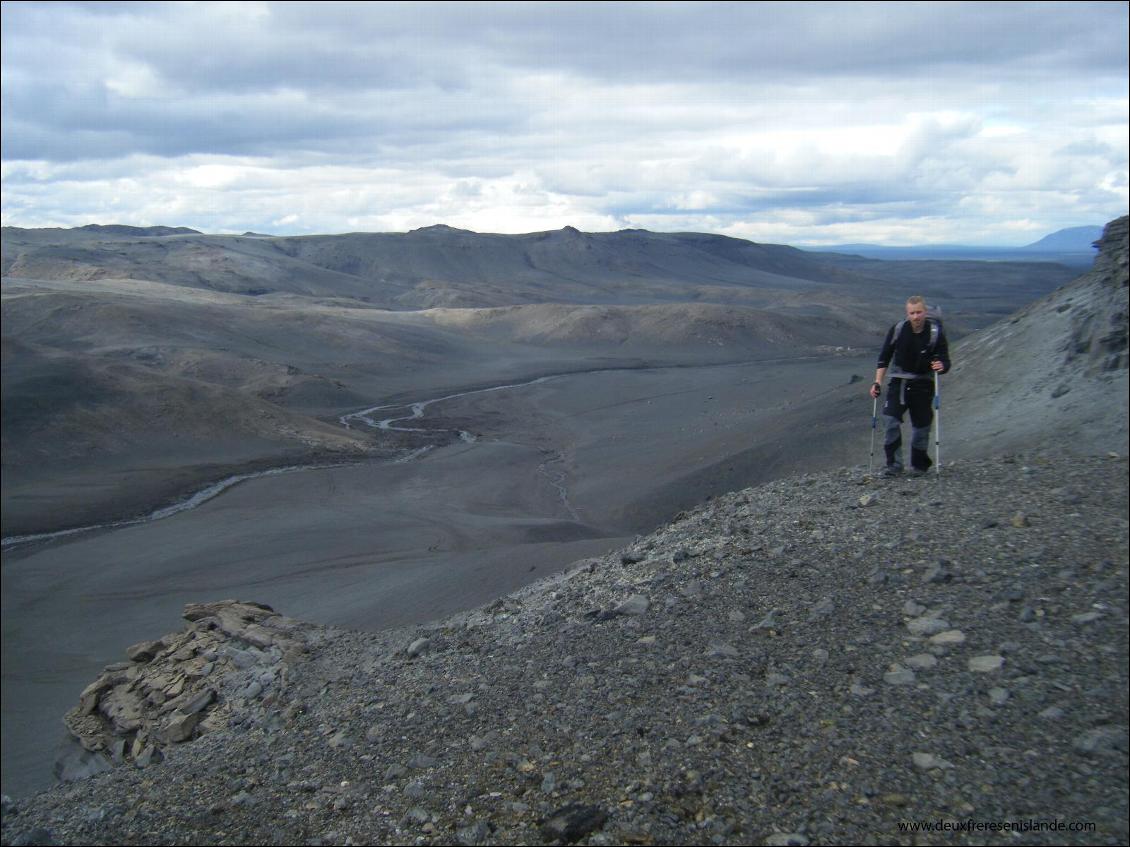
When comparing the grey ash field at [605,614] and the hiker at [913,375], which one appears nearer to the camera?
the grey ash field at [605,614]

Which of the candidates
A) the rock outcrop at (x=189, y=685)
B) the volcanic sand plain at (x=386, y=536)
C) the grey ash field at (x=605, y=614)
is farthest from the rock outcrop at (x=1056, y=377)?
the rock outcrop at (x=189, y=685)

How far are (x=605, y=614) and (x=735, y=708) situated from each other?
1.85 meters

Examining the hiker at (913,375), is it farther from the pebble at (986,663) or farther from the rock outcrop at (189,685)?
the rock outcrop at (189,685)

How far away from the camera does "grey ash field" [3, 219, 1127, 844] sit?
4.22 meters

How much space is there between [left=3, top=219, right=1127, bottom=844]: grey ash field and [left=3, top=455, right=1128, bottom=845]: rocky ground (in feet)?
0.07

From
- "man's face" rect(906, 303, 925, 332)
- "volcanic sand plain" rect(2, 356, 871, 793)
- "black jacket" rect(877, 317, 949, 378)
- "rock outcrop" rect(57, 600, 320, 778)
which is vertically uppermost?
"man's face" rect(906, 303, 925, 332)

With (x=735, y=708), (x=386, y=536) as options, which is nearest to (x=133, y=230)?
(x=386, y=536)

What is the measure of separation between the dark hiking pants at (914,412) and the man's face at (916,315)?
51cm

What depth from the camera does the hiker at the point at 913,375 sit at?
8.02 meters

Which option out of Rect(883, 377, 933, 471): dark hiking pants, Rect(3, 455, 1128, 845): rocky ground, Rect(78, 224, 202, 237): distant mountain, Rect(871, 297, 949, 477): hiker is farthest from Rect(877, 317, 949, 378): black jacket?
Rect(78, 224, 202, 237): distant mountain

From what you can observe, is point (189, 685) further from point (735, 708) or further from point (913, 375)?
point (913, 375)

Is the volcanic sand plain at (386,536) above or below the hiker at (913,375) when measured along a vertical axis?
below

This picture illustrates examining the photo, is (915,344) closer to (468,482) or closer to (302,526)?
(302,526)

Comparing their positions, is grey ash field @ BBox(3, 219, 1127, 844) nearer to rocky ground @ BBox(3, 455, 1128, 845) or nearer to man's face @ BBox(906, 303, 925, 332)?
rocky ground @ BBox(3, 455, 1128, 845)
